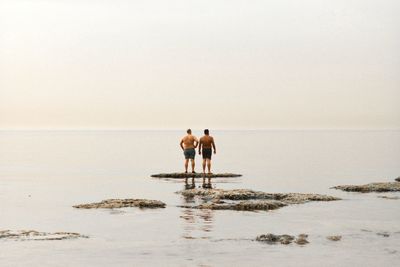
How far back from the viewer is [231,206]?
29266mm

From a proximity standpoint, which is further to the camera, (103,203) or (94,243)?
(103,203)

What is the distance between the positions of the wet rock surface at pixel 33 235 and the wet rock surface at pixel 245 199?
817cm

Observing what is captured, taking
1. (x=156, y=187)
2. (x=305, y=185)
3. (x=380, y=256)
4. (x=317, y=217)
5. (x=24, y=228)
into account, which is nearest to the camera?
(x=380, y=256)

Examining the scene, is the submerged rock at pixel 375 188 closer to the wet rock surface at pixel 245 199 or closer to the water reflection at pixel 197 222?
the wet rock surface at pixel 245 199

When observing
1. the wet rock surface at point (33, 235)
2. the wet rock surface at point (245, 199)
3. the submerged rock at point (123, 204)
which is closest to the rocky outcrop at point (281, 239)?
the wet rock surface at point (33, 235)

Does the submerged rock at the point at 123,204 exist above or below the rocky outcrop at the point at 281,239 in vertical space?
above

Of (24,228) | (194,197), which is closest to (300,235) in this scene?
(24,228)

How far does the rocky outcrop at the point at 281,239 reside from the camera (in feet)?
68.3

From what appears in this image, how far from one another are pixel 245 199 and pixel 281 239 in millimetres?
11801

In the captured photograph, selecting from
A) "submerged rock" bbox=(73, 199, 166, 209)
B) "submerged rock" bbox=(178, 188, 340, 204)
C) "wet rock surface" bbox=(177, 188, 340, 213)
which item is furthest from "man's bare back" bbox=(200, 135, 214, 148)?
"submerged rock" bbox=(73, 199, 166, 209)

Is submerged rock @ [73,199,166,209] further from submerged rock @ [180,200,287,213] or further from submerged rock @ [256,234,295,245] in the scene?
submerged rock @ [256,234,295,245]

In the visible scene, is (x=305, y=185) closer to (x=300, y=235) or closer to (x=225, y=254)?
(x=300, y=235)

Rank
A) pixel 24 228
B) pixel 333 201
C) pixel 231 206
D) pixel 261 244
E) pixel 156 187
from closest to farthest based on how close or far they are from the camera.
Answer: pixel 261 244, pixel 24 228, pixel 231 206, pixel 333 201, pixel 156 187

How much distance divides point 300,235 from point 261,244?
187 cm
